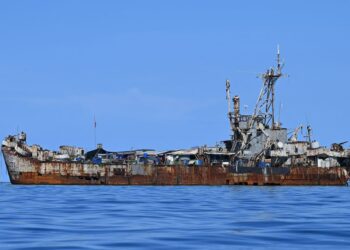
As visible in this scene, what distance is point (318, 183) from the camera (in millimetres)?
87562

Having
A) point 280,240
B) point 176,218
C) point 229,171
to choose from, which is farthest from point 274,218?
point 229,171

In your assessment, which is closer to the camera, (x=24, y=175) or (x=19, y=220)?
(x=19, y=220)

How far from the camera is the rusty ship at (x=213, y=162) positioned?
85.0m

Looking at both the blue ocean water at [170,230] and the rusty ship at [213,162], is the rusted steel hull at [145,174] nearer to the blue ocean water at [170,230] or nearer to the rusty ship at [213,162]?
the rusty ship at [213,162]

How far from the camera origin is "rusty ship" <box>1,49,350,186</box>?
85000mm

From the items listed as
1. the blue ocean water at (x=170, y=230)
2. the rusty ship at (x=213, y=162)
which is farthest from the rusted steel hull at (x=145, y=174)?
the blue ocean water at (x=170, y=230)

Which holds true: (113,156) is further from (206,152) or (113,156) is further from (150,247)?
(150,247)

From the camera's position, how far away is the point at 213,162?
3465 inches

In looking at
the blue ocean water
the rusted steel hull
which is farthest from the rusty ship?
the blue ocean water

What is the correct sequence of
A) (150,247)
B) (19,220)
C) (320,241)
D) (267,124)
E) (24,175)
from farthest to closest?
(267,124) → (24,175) → (19,220) → (320,241) → (150,247)

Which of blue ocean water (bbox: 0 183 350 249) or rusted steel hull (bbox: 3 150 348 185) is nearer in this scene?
blue ocean water (bbox: 0 183 350 249)

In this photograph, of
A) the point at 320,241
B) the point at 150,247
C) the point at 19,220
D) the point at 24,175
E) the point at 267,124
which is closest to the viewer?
the point at 150,247

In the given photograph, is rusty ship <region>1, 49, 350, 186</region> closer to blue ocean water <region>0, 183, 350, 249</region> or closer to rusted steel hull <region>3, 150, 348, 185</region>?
rusted steel hull <region>3, 150, 348, 185</region>

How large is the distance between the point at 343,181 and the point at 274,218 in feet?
216
